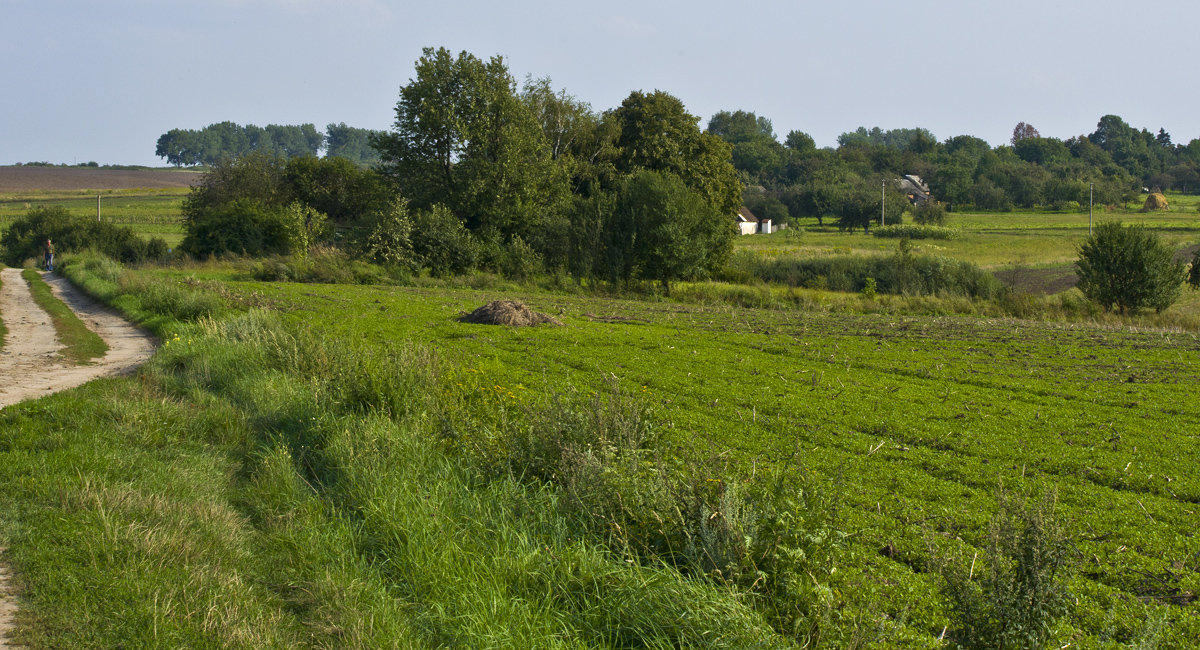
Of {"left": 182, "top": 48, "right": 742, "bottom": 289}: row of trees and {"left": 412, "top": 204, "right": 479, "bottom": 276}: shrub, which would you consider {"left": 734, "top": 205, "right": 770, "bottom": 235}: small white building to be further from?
{"left": 412, "top": 204, "right": 479, "bottom": 276}: shrub

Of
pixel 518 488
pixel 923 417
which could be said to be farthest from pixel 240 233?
pixel 518 488

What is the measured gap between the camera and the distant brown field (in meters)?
110

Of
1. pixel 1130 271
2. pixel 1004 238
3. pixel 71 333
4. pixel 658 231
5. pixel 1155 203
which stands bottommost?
pixel 71 333

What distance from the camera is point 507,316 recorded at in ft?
69.2

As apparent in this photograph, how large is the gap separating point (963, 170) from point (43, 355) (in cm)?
12808

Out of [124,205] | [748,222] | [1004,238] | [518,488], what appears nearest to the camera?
[518,488]

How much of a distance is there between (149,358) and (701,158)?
3910cm

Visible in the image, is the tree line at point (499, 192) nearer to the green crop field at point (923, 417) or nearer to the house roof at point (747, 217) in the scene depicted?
the green crop field at point (923, 417)

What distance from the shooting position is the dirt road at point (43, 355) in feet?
39.8

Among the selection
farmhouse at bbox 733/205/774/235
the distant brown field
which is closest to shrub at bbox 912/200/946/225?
farmhouse at bbox 733/205/774/235

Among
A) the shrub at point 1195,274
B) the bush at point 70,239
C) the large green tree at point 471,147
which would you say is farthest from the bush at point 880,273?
the bush at point 70,239

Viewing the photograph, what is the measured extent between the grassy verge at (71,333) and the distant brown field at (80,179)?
276 feet

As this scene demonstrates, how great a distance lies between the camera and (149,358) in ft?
50.4

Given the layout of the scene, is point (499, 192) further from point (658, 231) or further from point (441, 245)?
point (658, 231)
